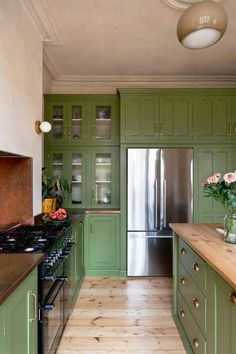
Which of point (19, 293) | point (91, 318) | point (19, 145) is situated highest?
point (19, 145)

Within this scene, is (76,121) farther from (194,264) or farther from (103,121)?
(194,264)

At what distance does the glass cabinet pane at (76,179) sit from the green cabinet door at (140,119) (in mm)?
778

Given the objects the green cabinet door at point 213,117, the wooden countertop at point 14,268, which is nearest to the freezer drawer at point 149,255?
the green cabinet door at point 213,117

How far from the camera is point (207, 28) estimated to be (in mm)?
1412

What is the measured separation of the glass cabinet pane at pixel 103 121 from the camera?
3.80 meters

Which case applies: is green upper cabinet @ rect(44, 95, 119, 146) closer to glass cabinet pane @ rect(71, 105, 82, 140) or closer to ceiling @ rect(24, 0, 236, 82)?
glass cabinet pane @ rect(71, 105, 82, 140)

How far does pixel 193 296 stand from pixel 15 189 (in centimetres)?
183

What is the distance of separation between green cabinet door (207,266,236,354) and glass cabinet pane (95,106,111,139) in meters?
2.70

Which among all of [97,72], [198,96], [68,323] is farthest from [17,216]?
Result: [198,96]

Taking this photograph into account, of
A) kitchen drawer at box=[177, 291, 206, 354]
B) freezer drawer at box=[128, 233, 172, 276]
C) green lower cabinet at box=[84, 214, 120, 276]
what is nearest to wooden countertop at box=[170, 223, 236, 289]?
kitchen drawer at box=[177, 291, 206, 354]

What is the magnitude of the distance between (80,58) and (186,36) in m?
2.20

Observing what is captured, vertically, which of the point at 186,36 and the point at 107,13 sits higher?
the point at 107,13

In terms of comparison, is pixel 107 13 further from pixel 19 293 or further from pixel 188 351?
pixel 188 351

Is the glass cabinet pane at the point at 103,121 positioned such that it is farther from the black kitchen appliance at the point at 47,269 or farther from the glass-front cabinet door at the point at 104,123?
the black kitchen appliance at the point at 47,269
